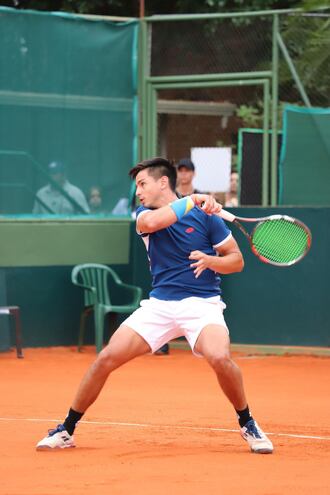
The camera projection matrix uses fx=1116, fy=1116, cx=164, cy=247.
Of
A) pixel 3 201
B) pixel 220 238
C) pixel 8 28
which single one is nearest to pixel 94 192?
pixel 3 201

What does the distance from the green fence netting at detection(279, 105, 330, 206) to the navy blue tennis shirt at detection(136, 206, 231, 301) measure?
256 inches

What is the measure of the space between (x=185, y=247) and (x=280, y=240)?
677mm

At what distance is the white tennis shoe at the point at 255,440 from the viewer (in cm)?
679

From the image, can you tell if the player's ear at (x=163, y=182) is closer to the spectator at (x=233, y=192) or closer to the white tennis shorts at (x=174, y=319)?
the white tennis shorts at (x=174, y=319)

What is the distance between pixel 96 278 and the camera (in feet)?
46.1

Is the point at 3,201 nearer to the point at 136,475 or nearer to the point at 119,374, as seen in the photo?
the point at 119,374

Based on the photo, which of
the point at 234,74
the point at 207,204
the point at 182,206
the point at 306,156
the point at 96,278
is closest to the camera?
the point at 207,204

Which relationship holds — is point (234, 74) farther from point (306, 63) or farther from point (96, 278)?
point (96, 278)

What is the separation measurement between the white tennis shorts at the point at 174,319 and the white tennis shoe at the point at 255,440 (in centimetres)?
55

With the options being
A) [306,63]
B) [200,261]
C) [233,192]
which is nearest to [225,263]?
[200,261]

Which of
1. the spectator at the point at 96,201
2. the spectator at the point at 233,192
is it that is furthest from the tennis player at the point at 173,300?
the spectator at the point at 96,201

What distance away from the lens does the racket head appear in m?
7.15

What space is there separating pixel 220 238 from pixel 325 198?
6.55 meters

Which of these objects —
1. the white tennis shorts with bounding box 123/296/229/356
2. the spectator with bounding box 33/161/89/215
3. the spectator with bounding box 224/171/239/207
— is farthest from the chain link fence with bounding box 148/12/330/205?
the white tennis shorts with bounding box 123/296/229/356
